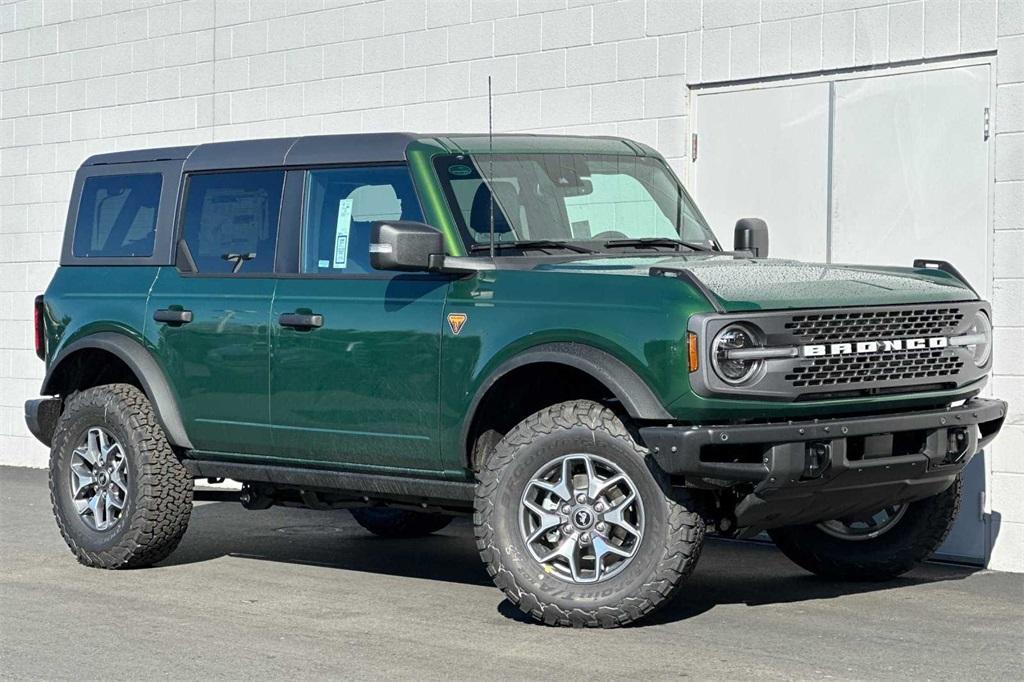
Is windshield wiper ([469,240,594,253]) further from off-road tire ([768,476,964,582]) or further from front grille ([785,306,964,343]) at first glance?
off-road tire ([768,476,964,582])

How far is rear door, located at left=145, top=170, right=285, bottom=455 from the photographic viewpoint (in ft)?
28.0

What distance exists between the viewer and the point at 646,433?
22.6 feet

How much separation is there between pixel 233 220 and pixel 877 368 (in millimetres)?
3462

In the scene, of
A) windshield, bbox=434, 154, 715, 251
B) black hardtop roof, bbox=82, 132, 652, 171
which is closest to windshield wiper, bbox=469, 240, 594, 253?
windshield, bbox=434, 154, 715, 251

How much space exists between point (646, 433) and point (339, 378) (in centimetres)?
183

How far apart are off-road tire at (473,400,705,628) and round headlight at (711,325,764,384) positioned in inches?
19.5

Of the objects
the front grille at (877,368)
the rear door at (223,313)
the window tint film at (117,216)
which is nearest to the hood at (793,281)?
the front grille at (877,368)

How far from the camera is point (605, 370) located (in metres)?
7.05

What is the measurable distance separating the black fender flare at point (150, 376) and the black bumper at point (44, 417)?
1.82 ft

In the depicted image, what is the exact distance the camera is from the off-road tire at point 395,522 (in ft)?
34.7

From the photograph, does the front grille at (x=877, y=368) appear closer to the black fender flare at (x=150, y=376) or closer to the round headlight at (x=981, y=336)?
the round headlight at (x=981, y=336)

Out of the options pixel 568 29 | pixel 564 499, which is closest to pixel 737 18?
pixel 568 29

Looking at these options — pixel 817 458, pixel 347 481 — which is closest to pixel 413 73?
pixel 347 481

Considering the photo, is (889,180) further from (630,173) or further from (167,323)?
(167,323)
